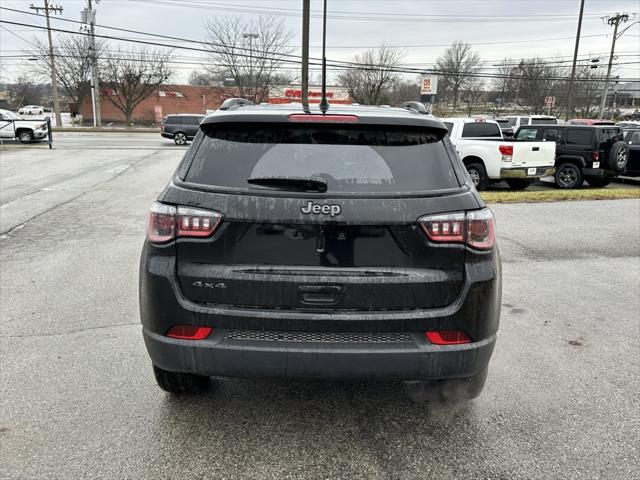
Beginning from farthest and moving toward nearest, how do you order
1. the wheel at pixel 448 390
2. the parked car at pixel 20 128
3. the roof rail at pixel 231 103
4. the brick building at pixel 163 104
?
the brick building at pixel 163 104 < the parked car at pixel 20 128 < the roof rail at pixel 231 103 < the wheel at pixel 448 390

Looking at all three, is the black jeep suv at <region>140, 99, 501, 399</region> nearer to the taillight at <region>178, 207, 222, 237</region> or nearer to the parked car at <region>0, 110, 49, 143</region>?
the taillight at <region>178, 207, 222, 237</region>

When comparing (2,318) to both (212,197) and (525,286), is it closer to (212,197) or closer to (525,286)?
(212,197)

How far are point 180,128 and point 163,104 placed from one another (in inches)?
1274

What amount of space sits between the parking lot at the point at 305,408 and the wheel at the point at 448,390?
0.08m

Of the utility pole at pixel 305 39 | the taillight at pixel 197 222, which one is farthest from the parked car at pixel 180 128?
the taillight at pixel 197 222

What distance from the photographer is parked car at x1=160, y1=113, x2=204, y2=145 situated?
96.7 ft

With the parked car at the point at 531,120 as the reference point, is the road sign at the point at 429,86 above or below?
above

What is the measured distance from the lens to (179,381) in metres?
2.98

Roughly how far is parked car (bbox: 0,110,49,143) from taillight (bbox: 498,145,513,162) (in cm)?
2214

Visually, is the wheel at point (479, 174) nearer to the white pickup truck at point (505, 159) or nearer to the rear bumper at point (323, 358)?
the white pickup truck at point (505, 159)

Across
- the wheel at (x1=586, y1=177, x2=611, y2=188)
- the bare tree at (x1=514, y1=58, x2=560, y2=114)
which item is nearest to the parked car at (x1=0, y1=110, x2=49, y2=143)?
the wheel at (x1=586, y1=177, x2=611, y2=188)

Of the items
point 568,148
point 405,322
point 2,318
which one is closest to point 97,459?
point 405,322

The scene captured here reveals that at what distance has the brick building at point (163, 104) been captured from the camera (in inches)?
2221

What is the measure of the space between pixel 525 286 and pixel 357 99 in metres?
54.2
